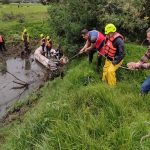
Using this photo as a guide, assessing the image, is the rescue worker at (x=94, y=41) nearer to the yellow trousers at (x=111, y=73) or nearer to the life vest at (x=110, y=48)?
the life vest at (x=110, y=48)

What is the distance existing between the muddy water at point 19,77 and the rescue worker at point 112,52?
680 cm

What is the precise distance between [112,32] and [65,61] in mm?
6308

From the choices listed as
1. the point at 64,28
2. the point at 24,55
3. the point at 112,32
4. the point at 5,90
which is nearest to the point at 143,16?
the point at 64,28

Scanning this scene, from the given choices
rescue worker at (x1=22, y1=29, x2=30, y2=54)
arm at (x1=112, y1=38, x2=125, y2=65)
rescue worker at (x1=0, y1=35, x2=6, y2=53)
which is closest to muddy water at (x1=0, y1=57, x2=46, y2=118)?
rescue worker at (x1=22, y1=29, x2=30, y2=54)

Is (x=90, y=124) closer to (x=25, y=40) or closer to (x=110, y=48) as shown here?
(x=110, y=48)

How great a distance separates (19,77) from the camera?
862 inches

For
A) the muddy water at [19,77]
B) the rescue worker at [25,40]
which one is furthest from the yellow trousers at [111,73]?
the rescue worker at [25,40]

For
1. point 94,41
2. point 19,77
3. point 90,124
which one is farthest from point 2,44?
point 90,124

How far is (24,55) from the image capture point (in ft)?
86.5

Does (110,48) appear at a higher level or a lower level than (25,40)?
higher

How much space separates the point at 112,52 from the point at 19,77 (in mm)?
Answer: 12074

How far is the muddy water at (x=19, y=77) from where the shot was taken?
18212 millimetres

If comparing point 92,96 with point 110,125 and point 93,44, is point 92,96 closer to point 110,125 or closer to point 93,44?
point 110,125

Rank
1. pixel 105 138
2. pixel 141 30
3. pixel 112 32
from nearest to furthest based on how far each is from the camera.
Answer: pixel 105 138, pixel 112 32, pixel 141 30
